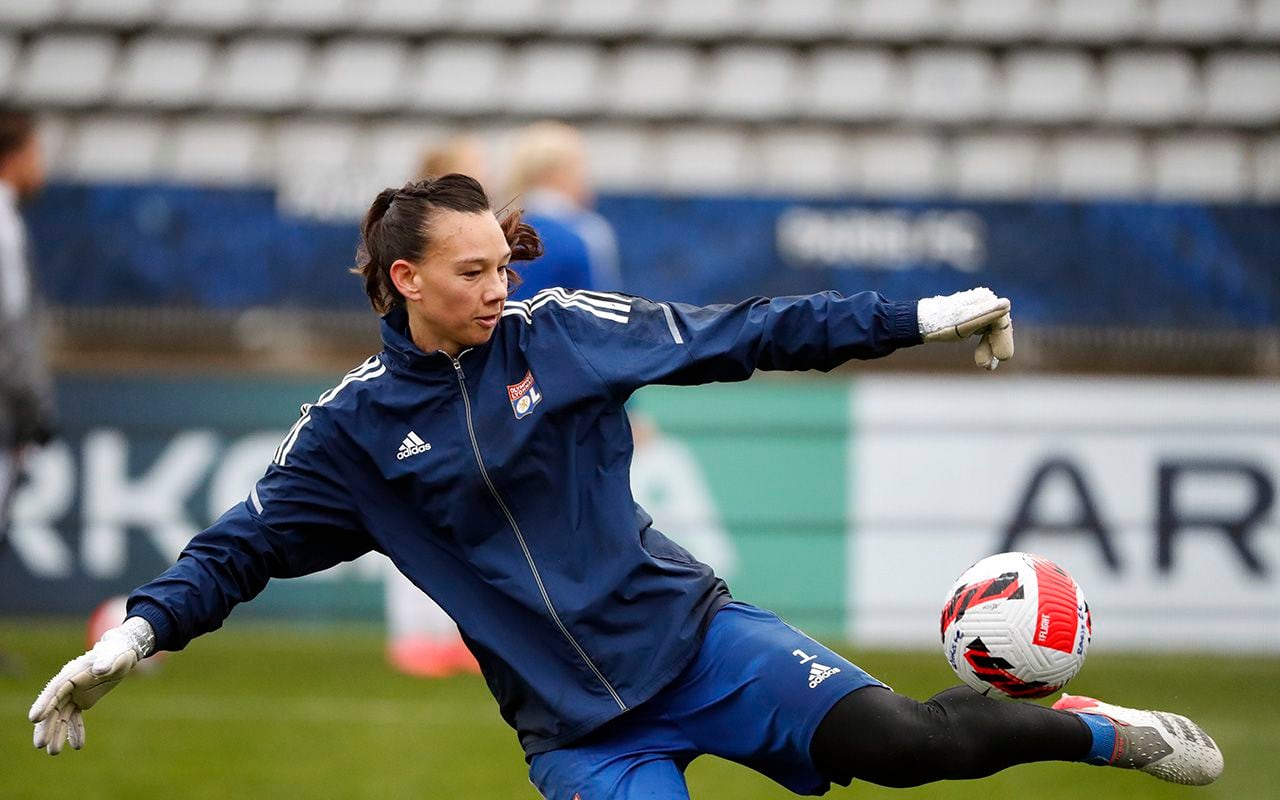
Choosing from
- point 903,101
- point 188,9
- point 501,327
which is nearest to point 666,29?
point 903,101

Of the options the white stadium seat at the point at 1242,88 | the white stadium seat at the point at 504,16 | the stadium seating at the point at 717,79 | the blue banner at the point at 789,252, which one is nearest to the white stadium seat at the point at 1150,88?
the stadium seating at the point at 717,79

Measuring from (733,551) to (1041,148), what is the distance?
15.8 feet

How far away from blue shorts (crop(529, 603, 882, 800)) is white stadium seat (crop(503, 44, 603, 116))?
8.84m

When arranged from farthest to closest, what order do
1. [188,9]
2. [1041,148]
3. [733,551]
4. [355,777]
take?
1. [188,9]
2. [1041,148]
3. [733,551]
4. [355,777]

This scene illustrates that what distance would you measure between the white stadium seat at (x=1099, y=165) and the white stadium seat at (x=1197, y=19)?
1.03m

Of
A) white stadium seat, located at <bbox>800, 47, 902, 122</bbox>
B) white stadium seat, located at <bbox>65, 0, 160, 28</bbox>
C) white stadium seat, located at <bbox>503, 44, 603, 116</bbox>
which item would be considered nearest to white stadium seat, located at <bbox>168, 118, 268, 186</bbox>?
white stadium seat, located at <bbox>65, 0, 160, 28</bbox>

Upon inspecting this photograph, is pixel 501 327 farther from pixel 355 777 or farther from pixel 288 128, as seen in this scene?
pixel 288 128

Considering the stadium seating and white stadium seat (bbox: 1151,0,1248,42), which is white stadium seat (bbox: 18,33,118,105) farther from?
white stadium seat (bbox: 1151,0,1248,42)

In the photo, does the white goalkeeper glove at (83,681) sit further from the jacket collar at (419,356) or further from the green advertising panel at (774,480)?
the green advertising panel at (774,480)

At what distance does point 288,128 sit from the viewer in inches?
483

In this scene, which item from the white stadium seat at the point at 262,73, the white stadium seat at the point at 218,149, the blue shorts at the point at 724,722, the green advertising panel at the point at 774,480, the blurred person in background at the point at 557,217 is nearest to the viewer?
the blue shorts at the point at 724,722

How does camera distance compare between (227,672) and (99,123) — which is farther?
(99,123)

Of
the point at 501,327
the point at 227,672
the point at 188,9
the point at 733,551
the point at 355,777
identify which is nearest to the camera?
the point at 501,327

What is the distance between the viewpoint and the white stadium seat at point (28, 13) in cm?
1274
